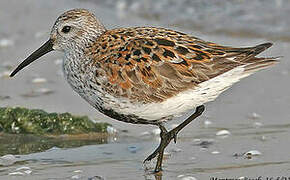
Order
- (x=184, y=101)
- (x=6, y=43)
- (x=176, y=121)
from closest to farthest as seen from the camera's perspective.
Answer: (x=184, y=101)
(x=176, y=121)
(x=6, y=43)

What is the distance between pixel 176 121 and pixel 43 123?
5.44 feet

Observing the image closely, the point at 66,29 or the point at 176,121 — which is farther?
the point at 176,121

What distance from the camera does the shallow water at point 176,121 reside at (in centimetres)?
732

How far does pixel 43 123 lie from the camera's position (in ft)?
28.0

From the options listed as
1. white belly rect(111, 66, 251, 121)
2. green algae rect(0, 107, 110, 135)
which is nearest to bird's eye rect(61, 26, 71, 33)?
white belly rect(111, 66, 251, 121)

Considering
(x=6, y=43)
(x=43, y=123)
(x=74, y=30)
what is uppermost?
(x=6, y=43)

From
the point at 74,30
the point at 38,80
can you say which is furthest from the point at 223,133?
the point at 38,80

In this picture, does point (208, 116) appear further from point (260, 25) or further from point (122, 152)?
point (260, 25)

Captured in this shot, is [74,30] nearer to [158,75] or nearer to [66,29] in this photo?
[66,29]

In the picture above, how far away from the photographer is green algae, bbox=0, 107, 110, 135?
27.7ft

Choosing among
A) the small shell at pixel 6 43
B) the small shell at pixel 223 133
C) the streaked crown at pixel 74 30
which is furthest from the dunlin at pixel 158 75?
the small shell at pixel 6 43

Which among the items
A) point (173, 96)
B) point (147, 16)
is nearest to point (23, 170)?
point (173, 96)

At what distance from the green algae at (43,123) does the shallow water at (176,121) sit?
0.20 meters

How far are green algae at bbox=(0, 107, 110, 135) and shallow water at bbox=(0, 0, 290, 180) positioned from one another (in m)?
0.20
